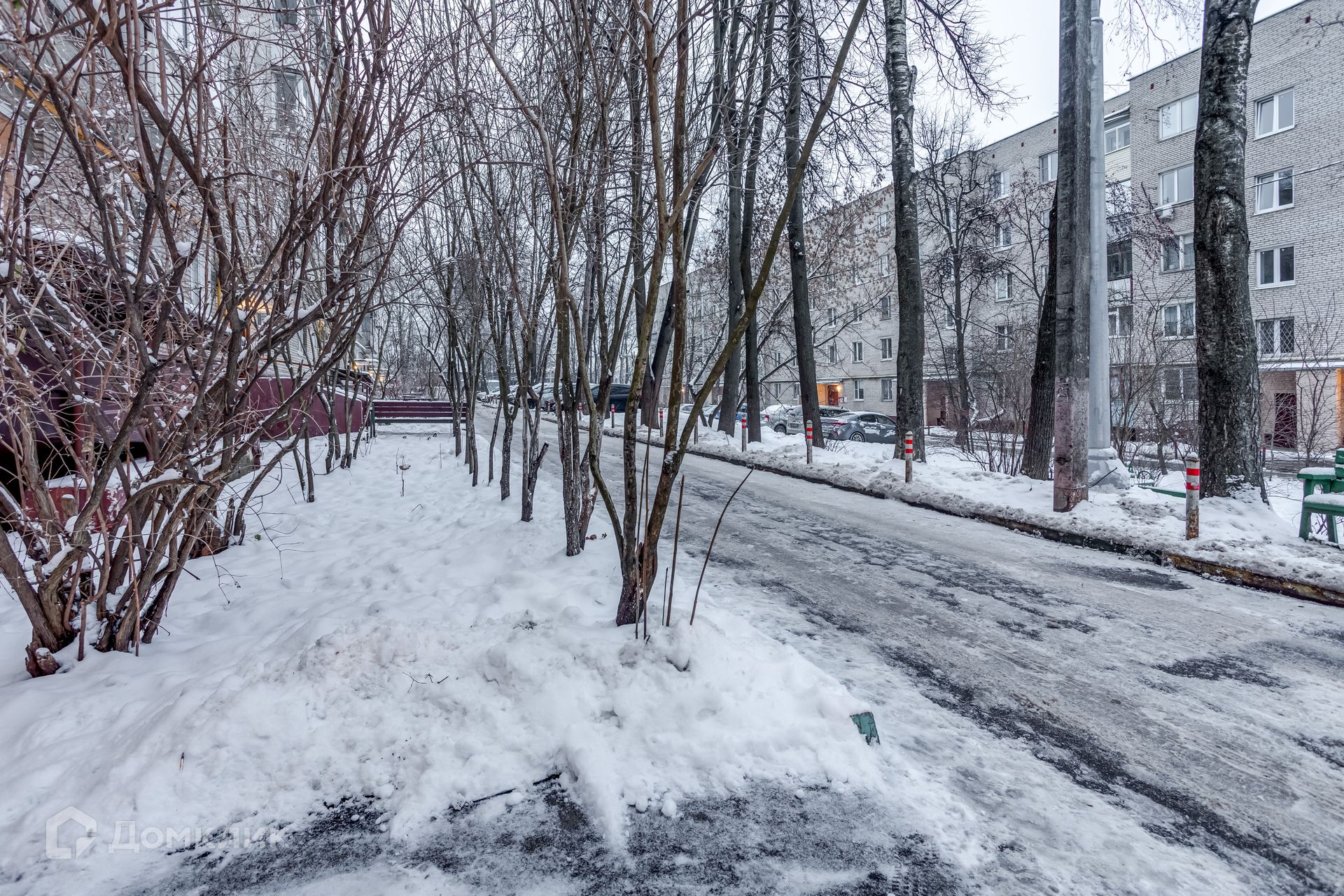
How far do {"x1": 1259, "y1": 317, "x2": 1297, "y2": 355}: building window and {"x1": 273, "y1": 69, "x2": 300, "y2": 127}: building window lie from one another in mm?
26788

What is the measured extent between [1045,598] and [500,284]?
267 inches

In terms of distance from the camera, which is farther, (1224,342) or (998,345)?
(998,345)

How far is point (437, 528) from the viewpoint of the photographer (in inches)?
283

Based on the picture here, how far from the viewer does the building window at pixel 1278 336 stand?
69.1 ft

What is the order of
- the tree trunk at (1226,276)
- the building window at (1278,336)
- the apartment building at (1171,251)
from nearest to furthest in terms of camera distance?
the tree trunk at (1226,276), the apartment building at (1171,251), the building window at (1278,336)

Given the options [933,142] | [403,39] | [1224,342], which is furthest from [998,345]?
[403,39]

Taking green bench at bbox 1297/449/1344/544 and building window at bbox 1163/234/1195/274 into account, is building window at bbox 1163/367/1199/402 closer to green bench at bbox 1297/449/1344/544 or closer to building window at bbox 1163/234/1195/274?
green bench at bbox 1297/449/1344/544

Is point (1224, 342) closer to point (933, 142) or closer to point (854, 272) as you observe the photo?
point (933, 142)

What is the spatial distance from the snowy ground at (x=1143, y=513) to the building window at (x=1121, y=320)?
5545 mm

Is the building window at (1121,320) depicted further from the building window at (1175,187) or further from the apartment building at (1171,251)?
the building window at (1175,187)

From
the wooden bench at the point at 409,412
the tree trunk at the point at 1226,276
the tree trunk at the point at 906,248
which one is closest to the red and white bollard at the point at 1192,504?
the tree trunk at the point at 1226,276

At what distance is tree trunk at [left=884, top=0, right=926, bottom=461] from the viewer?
12.2 meters

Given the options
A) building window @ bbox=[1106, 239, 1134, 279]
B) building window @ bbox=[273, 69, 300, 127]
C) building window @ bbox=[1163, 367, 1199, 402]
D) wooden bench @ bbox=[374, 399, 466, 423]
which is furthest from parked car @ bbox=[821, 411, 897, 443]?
building window @ bbox=[273, 69, 300, 127]

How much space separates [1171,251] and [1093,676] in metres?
28.1
